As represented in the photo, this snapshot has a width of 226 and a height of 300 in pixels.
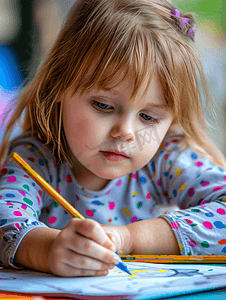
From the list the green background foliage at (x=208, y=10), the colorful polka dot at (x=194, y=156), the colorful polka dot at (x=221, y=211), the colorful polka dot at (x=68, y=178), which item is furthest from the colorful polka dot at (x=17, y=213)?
the green background foliage at (x=208, y=10)

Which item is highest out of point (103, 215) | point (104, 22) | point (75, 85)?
point (104, 22)

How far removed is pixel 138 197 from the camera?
74 centimetres

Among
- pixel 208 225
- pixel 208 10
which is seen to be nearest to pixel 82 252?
pixel 208 225

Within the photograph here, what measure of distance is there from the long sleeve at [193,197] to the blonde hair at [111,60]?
85 millimetres

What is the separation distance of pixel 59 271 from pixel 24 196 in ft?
0.75

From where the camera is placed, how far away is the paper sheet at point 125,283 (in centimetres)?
27

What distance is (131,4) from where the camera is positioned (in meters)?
0.60

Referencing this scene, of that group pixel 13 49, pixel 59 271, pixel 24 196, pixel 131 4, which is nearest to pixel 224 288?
pixel 59 271

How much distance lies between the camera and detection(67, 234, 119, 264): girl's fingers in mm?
343

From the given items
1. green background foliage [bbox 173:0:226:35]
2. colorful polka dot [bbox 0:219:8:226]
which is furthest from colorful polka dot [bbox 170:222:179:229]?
green background foliage [bbox 173:0:226:35]

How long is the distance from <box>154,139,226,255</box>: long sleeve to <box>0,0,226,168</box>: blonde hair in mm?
85

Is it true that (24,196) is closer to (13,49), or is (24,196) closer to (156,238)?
(156,238)

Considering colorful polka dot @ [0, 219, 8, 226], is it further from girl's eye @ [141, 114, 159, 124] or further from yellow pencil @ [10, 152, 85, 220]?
girl's eye @ [141, 114, 159, 124]

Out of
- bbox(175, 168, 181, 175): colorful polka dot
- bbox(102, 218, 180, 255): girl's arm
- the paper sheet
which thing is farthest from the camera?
bbox(175, 168, 181, 175): colorful polka dot
